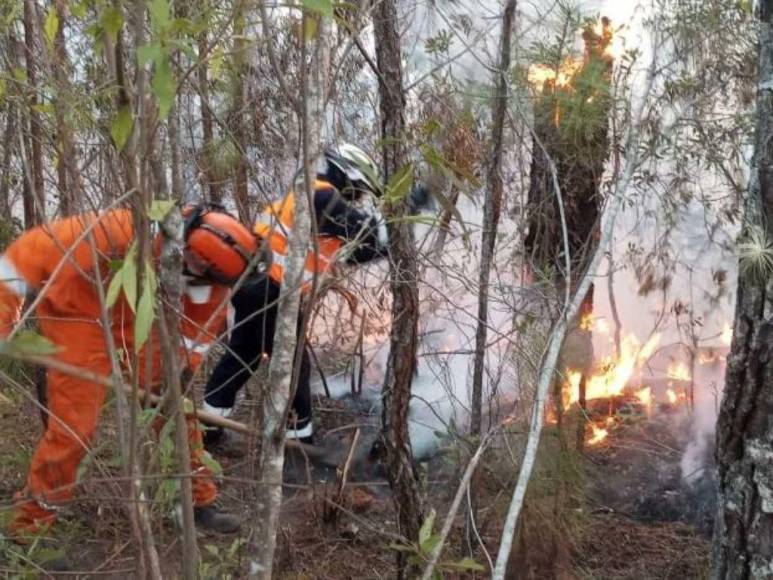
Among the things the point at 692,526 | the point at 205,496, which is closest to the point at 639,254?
the point at 692,526

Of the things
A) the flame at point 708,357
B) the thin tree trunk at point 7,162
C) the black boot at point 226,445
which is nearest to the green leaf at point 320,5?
the thin tree trunk at point 7,162

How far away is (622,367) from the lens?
5.38 metres

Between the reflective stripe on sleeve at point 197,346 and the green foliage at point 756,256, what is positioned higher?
the green foliage at point 756,256

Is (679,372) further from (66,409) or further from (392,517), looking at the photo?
(66,409)

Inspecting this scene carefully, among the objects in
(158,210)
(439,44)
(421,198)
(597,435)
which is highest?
(439,44)

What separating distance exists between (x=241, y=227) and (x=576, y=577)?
2017 millimetres

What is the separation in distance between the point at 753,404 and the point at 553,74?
5.65ft

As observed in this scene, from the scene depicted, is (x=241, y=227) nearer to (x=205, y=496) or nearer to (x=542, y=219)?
(x=205, y=496)

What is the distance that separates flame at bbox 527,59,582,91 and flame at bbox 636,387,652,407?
252cm

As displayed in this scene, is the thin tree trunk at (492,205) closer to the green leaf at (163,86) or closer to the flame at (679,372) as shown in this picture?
the flame at (679,372)

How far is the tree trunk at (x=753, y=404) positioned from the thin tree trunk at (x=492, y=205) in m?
1.00

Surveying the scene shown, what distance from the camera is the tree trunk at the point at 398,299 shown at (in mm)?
2768

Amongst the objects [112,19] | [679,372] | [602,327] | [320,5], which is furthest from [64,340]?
[679,372]

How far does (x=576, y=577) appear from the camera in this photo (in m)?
3.56
